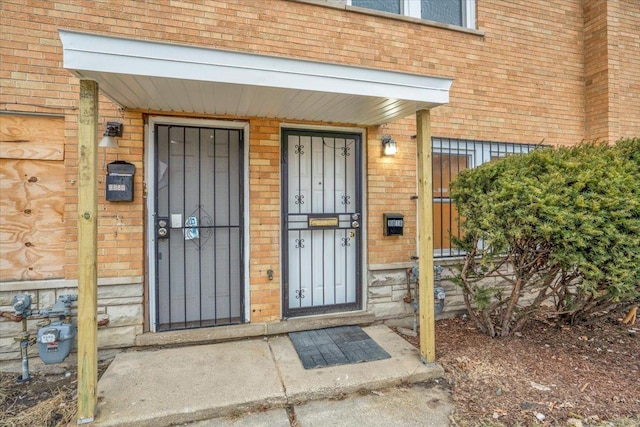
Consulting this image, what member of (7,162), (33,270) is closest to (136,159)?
(7,162)

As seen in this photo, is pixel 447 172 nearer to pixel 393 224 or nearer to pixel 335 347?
pixel 393 224

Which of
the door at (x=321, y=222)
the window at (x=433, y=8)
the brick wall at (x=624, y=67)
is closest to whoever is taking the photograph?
the door at (x=321, y=222)

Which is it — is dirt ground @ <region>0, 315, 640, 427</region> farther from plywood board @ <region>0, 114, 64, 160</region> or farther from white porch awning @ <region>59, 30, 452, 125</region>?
white porch awning @ <region>59, 30, 452, 125</region>

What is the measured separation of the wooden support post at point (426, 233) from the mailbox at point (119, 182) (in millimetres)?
2861

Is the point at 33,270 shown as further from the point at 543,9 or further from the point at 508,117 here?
the point at 543,9

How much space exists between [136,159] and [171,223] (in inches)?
29.3

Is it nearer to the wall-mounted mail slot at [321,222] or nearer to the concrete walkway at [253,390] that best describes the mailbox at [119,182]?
the concrete walkway at [253,390]

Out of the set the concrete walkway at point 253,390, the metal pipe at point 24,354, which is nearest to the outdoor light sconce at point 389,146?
the concrete walkway at point 253,390

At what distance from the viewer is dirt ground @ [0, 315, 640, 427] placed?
2529mm

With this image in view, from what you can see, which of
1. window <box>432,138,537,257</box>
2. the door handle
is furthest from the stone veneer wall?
window <box>432,138,537,257</box>

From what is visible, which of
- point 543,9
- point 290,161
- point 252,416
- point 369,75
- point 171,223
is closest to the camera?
point 252,416

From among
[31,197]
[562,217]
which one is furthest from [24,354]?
[562,217]

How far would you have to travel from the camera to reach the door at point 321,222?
406 cm

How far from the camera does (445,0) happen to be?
4863 mm
